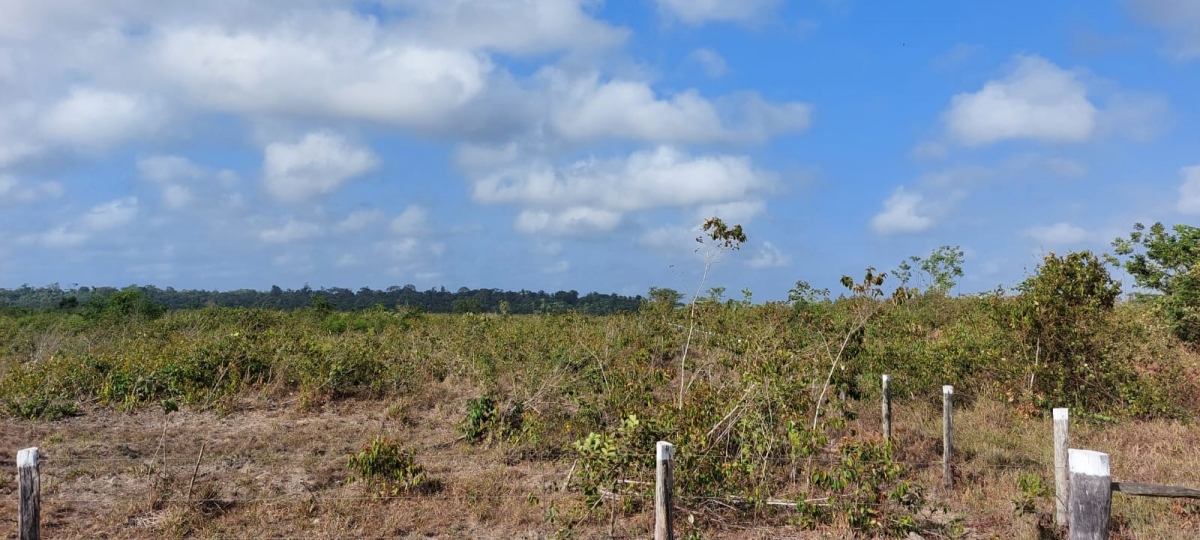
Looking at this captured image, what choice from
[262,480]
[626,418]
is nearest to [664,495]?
[626,418]

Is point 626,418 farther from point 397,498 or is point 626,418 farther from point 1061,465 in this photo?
point 1061,465

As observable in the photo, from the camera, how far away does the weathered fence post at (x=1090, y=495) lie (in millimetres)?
3838

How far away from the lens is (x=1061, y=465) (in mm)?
6191

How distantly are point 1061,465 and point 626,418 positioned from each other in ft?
11.8

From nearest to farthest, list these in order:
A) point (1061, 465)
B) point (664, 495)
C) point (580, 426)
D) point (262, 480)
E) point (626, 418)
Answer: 1. point (664, 495)
2. point (1061, 465)
3. point (626, 418)
4. point (262, 480)
5. point (580, 426)

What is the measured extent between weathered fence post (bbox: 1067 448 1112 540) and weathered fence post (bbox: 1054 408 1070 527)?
2502mm

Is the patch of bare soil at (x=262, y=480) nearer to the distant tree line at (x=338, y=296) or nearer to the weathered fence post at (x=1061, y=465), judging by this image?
the weathered fence post at (x=1061, y=465)

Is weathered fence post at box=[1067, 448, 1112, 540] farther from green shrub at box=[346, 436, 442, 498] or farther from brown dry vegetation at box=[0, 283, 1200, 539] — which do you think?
green shrub at box=[346, 436, 442, 498]

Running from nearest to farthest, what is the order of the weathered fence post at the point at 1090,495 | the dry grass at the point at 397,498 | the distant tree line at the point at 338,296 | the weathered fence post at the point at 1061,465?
1. the weathered fence post at the point at 1090,495
2. the weathered fence post at the point at 1061,465
3. the dry grass at the point at 397,498
4. the distant tree line at the point at 338,296

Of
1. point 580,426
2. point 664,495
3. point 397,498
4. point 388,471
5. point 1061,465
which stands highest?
point 664,495

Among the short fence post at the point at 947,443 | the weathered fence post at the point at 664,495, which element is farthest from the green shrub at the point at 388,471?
the short fence post at the point at 947,443

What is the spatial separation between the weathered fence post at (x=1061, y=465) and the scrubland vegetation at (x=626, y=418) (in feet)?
0.65

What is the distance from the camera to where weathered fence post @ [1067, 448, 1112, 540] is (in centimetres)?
384

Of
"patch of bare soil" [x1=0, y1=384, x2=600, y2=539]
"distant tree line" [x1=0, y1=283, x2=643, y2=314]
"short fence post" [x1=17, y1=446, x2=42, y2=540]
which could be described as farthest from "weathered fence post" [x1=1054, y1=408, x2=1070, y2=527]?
"distant tree line" [x1=0, y1=283, x2=643, y2=314]
